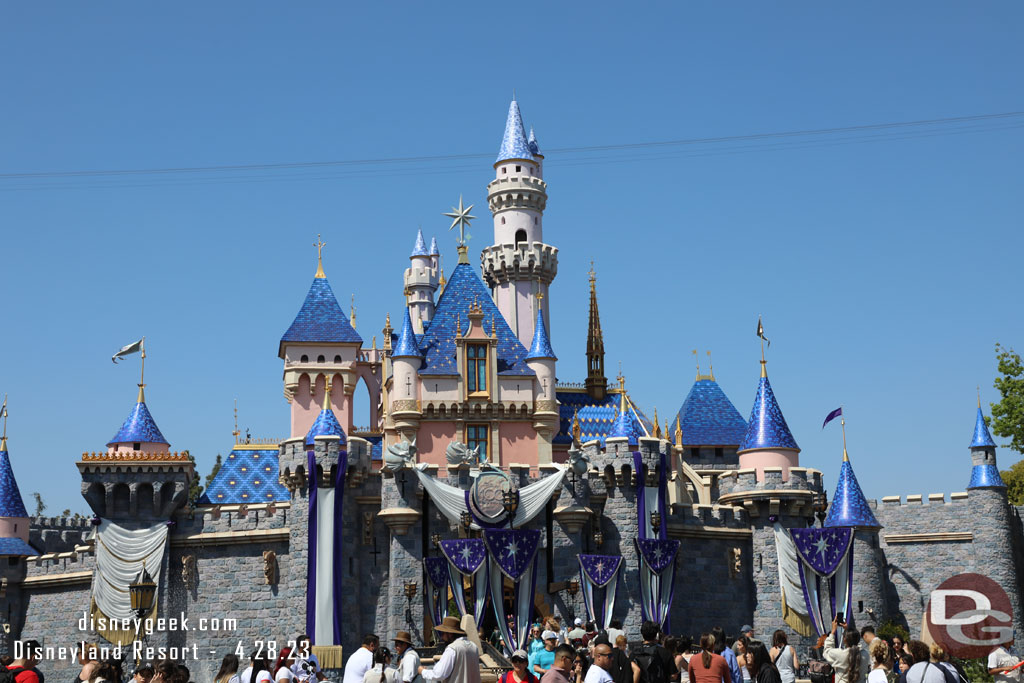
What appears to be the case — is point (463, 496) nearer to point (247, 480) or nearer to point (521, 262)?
point (247, 480)

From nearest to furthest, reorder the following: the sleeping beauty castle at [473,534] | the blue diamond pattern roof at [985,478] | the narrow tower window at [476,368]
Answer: the sleeping beauty castle at [473,534], the blue diamond pattern roof at [985,478], the narrow tower window at [476,368]

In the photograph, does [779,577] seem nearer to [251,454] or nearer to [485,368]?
[485,368]

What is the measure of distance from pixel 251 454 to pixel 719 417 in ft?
51.3

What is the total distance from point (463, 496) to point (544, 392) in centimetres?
870

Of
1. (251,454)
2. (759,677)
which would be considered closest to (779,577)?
(251,454)

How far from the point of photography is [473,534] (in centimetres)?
2947

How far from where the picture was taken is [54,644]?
3189cm

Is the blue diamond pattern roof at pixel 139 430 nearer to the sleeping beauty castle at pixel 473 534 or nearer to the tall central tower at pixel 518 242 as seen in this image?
the sleeping beauty castle at pixel 473 534

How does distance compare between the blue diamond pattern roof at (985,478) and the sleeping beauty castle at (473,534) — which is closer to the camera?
the sleeping beauty castle at (473,534)

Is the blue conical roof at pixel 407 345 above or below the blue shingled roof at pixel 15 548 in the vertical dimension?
above

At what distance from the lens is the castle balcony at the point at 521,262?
140 feet

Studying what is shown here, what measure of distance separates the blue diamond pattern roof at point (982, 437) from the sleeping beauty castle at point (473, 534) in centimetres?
9

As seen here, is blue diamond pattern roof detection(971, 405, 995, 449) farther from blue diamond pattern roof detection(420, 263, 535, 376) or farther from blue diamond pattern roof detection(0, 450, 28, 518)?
blue diamond pattern roof detection(0, 450, 28, 518)

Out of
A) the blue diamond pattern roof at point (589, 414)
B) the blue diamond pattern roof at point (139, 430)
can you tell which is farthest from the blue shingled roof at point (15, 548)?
the blue diamond pattern roof at point (589, 414)
